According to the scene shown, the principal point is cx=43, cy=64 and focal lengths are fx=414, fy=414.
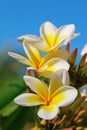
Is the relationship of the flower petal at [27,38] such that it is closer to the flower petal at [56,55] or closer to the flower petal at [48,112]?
the flower petal at [56,55]

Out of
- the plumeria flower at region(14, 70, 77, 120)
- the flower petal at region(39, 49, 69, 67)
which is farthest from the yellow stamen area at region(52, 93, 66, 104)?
the flower petal at region(39, 49, 69, 67)

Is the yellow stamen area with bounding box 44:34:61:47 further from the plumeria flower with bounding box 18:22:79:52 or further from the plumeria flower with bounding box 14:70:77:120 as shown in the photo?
the plumeria flower with bounding box 14:70:77:120

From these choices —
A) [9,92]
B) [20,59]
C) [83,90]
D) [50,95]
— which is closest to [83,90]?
[83,90]

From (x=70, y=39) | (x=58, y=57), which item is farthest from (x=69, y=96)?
(x=70, y=39)

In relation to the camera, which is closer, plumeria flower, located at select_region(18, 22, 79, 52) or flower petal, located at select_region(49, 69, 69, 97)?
flower petal, located at select_region(49, 69, 69, 97)

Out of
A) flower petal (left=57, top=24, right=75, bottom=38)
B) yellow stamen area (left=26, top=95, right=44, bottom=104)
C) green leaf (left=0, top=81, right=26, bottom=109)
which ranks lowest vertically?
green leaf (left=0, top=81, right=26, bottom=109)

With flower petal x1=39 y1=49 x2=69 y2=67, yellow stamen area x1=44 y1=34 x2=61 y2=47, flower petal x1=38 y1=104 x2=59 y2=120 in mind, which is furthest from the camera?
yellow stamen area x1=44 y1=34 x2=61 y2=47

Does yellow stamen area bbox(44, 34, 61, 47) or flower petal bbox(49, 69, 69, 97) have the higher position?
yellow stamen area bbox(44, 34, 61, 47)

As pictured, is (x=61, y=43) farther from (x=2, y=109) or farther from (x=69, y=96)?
(x=2, y=109)
